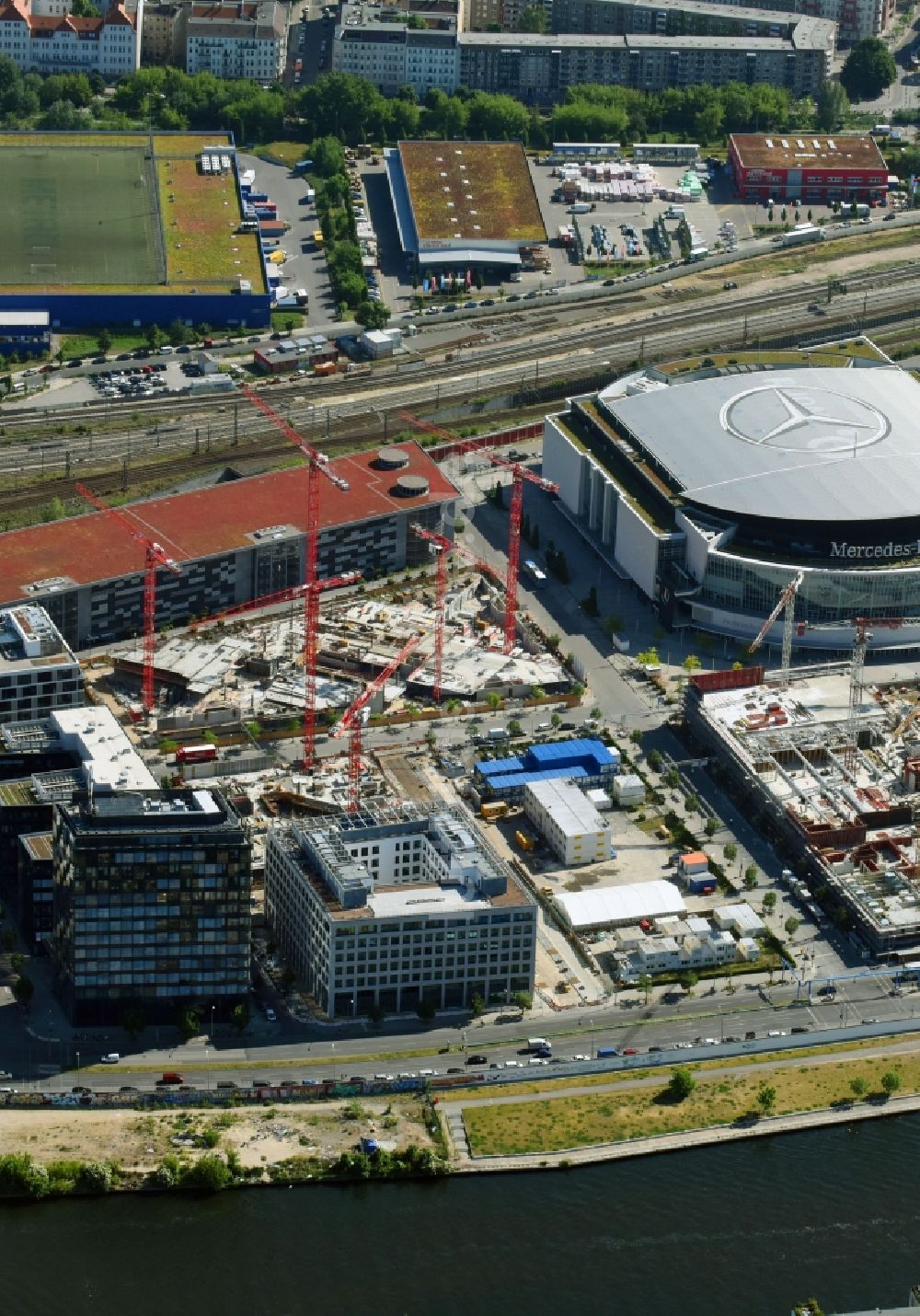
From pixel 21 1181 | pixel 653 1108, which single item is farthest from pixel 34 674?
pixel 653 1108

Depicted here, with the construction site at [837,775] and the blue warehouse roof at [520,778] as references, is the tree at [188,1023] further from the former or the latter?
the construction site at [837,775]

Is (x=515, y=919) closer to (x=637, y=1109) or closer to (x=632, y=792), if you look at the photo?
(x=637, y=1109)

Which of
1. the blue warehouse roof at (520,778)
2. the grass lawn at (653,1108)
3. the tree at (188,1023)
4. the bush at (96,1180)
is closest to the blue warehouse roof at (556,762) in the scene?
the blue warehouse roof at (520,778)

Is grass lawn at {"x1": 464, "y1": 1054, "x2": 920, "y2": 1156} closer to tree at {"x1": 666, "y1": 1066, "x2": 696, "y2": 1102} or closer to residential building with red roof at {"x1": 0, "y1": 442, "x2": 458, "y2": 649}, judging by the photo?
tree at {"x1": 666, "y1": 1066, "x2": 696, "y2": 1102}

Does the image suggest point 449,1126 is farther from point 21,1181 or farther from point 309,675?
point 309,675

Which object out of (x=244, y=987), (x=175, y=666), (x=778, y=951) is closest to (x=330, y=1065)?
(x=244, y=987)

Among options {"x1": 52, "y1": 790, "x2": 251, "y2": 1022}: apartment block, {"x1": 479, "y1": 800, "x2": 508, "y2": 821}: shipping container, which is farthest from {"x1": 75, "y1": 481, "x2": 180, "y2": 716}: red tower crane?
{"x1": 52, "y1": 790, "x2": 251, "y2": 1022}: apartment block
